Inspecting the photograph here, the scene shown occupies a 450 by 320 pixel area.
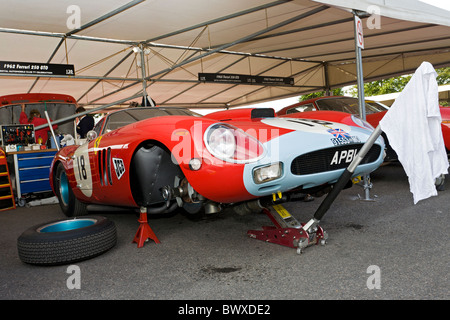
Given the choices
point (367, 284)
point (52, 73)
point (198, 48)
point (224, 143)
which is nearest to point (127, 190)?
point (224, 143)

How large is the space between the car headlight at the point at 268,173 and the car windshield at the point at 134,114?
5.63 feet

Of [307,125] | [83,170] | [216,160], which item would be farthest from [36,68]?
[216,160]

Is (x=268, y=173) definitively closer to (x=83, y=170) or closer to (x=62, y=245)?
(x=62, y=245)

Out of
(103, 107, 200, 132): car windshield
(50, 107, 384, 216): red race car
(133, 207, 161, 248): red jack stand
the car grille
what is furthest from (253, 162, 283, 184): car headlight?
(103, 107, 200, 132): car windshield

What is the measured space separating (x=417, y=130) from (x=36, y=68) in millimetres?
9076

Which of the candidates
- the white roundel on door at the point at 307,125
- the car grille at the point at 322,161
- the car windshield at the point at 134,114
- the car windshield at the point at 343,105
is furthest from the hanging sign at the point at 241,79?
the car grille at the point at 322,161

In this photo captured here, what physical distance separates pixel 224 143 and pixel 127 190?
1.00 m

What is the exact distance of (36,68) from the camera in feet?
29.5

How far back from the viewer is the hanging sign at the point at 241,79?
12.5 m

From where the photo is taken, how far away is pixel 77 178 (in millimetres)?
3713

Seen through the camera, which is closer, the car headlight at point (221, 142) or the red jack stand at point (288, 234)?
the car headlight at point (221, 142)

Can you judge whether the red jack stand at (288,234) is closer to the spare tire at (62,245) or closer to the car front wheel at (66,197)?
the spare tire at (62,245)
